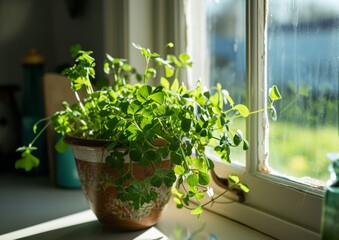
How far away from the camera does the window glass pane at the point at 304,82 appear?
2.98 feet

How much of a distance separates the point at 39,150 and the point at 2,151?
0.15 metres

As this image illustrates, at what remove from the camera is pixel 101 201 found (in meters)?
1.00

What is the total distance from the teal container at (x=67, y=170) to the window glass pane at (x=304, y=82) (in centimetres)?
56

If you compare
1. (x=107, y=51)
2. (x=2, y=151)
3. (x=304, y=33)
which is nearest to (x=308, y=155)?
(x=304, y=33)

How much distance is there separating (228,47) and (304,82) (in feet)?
1.09

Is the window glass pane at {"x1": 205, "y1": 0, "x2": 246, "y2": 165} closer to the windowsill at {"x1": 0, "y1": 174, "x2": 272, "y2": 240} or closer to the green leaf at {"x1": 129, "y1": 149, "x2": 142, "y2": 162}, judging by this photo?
the windowsill at {"x1": 0, "y1": 174, "x2": 272, "y2": 240}

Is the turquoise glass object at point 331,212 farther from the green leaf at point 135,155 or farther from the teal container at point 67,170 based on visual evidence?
the teal container at point 67,170

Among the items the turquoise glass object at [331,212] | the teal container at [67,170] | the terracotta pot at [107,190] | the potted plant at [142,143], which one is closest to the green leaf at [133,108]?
the potted plant at [142,143]

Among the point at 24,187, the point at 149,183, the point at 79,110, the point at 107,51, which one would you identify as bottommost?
the point at 24,187

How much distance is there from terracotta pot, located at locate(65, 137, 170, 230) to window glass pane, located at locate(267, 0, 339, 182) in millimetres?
242

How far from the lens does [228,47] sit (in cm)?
126

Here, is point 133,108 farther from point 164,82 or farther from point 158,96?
point 164,82

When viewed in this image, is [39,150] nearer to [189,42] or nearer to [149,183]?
[189,42]

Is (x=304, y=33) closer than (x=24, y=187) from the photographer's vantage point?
Yes
